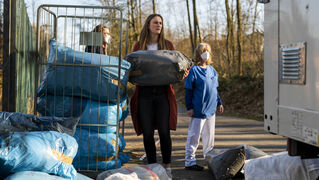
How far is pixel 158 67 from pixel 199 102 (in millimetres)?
883

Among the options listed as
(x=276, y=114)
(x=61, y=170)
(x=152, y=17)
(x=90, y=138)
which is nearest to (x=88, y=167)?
(x=90, y=138)

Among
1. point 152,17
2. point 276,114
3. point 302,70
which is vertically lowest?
point 276,114

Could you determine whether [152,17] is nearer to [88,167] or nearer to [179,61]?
[179,61]

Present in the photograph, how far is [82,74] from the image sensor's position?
16.3 feet

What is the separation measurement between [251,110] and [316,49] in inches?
485

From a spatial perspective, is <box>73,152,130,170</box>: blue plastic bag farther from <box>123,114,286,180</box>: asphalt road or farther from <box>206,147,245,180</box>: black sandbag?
<box>206,147,245,180</box>: black sandbag

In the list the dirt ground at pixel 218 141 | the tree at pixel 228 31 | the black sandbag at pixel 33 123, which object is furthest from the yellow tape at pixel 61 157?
the tree at pixel 228 31

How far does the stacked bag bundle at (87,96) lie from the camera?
496 cm

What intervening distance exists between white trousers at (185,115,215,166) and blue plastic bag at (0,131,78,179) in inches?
75.8

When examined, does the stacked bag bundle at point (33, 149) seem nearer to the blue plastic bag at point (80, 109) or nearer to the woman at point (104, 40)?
the blue plastic bag at point (80, 109)

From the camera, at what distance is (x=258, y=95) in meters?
15.9

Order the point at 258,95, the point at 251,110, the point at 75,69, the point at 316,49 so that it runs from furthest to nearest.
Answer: the point at 258,95 < the point at 251,110 < the point at 75,69 < the point at 316,49

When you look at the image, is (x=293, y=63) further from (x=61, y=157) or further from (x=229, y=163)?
(x=61, y=157)

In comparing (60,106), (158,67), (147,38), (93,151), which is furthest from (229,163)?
(60,106)
